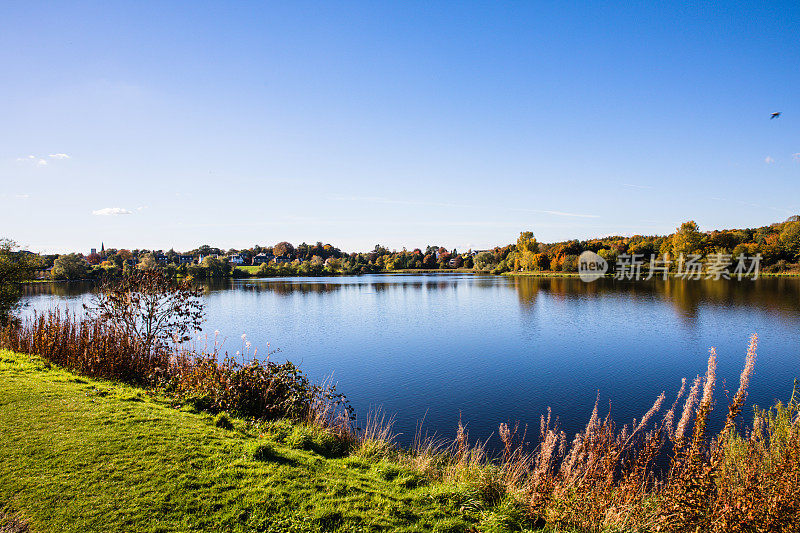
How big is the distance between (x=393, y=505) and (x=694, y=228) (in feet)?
335

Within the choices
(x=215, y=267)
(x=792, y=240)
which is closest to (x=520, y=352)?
(x=792, y=240)

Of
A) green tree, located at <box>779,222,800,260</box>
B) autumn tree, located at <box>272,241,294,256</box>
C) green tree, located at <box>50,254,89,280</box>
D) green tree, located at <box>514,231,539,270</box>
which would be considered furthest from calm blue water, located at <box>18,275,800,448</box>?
autumn tree, located at <box>272,241,294,256</box>

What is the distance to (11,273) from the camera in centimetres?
1808

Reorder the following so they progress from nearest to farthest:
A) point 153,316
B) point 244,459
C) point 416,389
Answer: point 244,459
point 153,316
point 416,389

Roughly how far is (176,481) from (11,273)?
1972 centimetres

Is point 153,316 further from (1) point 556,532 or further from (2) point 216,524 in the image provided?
(1) point 556,532

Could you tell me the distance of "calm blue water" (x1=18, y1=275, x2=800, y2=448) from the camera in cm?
1280

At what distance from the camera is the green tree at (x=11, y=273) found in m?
17.2

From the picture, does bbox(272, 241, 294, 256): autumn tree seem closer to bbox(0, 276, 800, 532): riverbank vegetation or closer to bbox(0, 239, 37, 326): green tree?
bbox(0, 239, 37, 326): green tree

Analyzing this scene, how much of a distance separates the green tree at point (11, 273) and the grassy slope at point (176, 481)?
45.7ft

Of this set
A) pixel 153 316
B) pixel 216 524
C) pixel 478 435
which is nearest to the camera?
pixel 216 524

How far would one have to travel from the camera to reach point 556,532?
191 inches

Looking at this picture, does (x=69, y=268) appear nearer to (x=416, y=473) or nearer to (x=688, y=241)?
(x=416, y=473)

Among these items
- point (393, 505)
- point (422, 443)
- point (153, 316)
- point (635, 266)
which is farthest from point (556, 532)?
point (635, 266)
